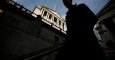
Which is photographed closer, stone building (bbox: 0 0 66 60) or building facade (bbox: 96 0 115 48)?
stone building (bbox: 0 0 66 60)

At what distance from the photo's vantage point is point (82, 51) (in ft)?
5.38

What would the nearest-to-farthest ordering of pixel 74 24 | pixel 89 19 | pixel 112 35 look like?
pixel 74 24 < pixel 89 19 < pixel 112 35

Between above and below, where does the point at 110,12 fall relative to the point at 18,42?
above

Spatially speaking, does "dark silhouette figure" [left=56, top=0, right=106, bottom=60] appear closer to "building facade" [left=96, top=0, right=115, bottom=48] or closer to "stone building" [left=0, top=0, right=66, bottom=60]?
"stone building" [left=0, top=0, right=66, bottom=60]

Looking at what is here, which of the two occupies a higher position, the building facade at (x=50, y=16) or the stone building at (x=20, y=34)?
the building facade at (x=50, y=16)

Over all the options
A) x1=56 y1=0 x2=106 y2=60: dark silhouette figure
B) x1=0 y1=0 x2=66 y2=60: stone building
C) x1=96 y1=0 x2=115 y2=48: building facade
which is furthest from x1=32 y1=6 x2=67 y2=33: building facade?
x1=56 y1=0 x2=106 y2=60: dark silhouette figure

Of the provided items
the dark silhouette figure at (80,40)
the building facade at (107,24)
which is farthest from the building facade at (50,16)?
the dark silhouette figure at (80,40)

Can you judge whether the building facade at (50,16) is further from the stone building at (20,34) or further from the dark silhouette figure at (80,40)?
the dark silhouette figure at (80,40)

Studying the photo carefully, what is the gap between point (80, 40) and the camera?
175 centimetres

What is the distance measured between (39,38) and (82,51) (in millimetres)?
15109

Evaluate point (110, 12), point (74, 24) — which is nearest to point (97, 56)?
point (74, 24)

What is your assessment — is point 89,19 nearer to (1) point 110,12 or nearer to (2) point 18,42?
(2) point 18,42

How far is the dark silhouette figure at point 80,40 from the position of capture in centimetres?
164

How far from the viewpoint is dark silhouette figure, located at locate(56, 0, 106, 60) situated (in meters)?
1.64
